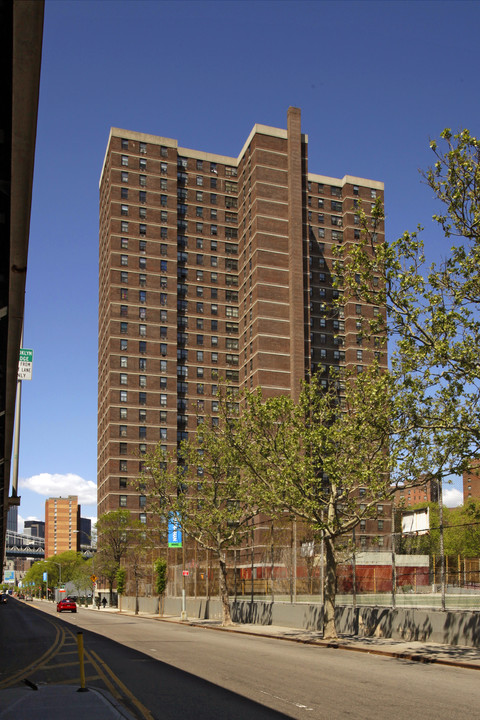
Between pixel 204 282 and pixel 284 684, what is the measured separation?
368 feet

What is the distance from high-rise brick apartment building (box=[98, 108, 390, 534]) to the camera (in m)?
113

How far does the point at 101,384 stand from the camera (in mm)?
129625

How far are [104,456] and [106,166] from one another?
48301 millimetres

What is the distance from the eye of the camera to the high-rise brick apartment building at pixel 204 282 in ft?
371

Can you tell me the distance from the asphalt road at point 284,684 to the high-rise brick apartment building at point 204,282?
3348 inches

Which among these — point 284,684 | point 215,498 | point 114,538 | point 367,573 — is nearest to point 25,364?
point 284,684

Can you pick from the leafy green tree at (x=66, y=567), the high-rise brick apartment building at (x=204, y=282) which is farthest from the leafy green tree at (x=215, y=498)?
the leafy green tree at (x=66, y=567)

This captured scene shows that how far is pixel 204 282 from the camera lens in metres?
126

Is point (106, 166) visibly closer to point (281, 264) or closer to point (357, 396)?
point (281, 264)

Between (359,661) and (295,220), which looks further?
(295,220)

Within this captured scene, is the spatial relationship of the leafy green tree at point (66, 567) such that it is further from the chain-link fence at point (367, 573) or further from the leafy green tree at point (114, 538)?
the chain-link fence at point (367, 573)

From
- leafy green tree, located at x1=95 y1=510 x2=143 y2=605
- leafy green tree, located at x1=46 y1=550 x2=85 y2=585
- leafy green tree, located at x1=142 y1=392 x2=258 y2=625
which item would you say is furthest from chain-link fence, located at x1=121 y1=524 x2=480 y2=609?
leafy green tree, located at x1=46 y1=550 x2=85 y2=585

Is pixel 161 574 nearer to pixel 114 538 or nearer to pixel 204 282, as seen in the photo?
pixel 114 538

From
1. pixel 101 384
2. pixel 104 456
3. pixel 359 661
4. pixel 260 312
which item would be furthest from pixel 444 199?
pixel 101 384
